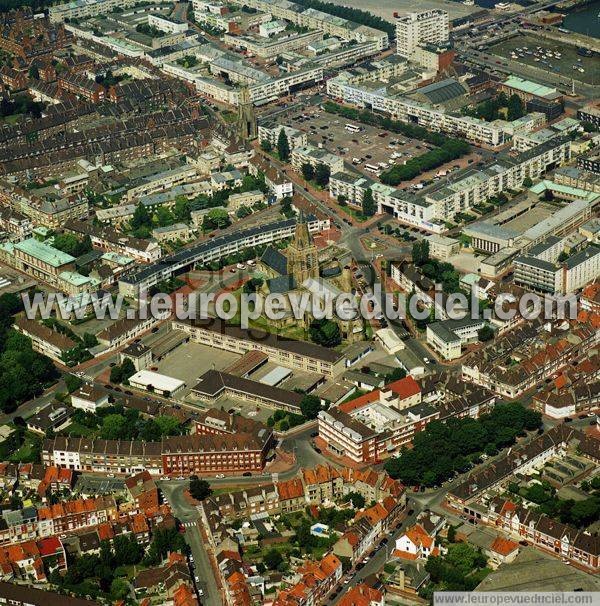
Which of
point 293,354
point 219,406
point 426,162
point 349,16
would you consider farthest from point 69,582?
point 349,16

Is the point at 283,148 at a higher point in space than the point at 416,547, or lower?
lower

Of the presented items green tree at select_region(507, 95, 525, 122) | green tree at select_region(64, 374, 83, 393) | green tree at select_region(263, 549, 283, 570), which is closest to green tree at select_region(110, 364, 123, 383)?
green tree at select_region(64, 374, 83, 393)

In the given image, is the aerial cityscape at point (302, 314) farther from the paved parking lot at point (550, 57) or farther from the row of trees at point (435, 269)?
the paved parking lot at point (550, 57)

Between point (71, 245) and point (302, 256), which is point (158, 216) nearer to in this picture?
point (71, 245)

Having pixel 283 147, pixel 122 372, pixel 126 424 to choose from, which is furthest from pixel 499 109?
pixel 126 424

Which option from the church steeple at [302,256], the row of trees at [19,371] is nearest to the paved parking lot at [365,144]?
the church steeple at [302,256]

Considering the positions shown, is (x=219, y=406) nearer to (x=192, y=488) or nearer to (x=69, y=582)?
(x=192, y=488)

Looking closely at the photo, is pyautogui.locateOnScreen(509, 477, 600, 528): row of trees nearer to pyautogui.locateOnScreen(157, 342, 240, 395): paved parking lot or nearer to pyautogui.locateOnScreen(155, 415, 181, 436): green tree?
pyautogui.locateOnScreen(155, 415, 181, 436): green tree
